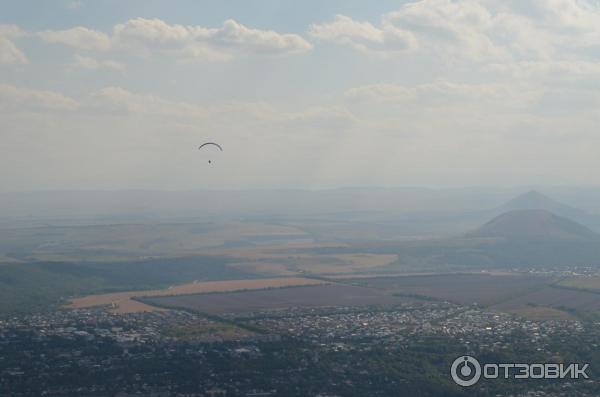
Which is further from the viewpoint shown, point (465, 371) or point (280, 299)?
point (280, 299)

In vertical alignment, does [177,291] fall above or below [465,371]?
above

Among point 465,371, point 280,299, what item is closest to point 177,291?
point 280,299

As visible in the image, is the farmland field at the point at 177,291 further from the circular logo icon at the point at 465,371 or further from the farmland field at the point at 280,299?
the circular logo icon at the point at 465,371

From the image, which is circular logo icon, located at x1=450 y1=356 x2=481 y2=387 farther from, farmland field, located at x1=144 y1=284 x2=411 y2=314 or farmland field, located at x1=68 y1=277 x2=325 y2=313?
farmland field, located at x1=68 y1=277 x2=325 y2=313

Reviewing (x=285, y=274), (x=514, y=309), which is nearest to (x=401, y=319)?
(x=514, y=309)

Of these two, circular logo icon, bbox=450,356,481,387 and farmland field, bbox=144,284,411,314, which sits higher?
farmland field, bbox=144,284,411,314

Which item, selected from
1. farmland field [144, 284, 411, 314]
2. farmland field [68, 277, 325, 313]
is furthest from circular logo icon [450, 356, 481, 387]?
farmland field [68, 277, 325, 313]

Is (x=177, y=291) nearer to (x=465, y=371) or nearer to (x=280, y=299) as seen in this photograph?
(x=280, y=299)

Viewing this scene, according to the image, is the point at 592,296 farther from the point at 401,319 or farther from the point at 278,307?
the point at 278,307
